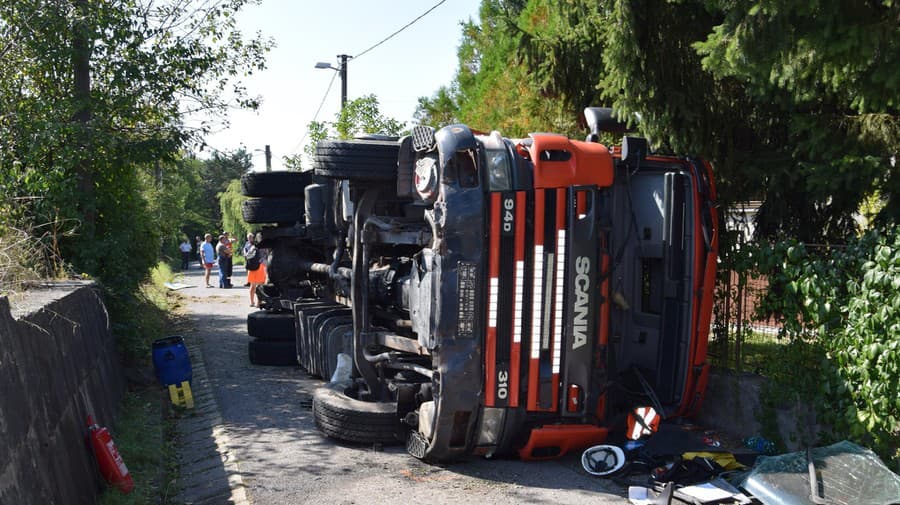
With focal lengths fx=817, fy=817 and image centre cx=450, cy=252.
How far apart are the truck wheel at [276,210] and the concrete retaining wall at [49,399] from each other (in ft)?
14.1

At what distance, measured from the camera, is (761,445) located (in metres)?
6.52

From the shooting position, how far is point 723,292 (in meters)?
7.29

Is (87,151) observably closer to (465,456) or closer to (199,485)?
(199,485)

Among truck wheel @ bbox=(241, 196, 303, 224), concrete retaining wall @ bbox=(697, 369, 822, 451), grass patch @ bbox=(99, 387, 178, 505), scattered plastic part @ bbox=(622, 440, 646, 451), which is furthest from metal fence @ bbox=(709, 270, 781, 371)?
truck wheel @ bbox=(241, 196, 303, 224)

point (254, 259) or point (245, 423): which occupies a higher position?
point (254, 259)

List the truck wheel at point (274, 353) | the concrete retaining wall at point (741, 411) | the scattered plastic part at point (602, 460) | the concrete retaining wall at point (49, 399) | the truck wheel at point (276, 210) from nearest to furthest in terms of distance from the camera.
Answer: the concrete retaining wall at point (49, 399) < the scattered plastic part at point (602, 460) < the concrete retaining wall at point (741, 411) < the truck wheel at point (274, 353) < the truck wheel at point (276, 210)

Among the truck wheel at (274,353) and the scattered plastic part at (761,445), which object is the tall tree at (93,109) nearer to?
the truck wheel at (274,353)

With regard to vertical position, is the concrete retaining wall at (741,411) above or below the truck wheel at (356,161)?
below

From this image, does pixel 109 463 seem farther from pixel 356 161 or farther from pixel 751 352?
pixel 751 352

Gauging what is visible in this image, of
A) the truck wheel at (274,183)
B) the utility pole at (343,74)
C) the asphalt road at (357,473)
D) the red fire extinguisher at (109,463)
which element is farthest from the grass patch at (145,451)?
the utility pole at (343,74)

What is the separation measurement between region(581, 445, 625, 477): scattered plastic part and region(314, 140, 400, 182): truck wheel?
2974 mm

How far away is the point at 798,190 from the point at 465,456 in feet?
12.6

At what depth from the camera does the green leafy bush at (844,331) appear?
17.1 feet

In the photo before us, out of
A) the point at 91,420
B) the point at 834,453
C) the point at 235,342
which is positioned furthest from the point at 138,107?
the point at 834,453
